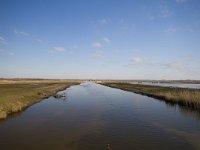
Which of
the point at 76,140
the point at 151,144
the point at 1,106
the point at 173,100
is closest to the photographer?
the point at 151,144

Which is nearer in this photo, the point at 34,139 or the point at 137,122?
the point at 34,139

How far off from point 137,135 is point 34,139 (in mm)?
7054

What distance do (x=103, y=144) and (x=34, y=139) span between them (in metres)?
4.85

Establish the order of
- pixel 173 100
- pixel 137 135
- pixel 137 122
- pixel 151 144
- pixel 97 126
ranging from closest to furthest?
pixel 151 144 → pixel 137 135 → pixel 97 126 → pixel 137 122 → pixel 173 100

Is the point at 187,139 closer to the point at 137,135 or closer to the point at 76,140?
the point at 137,135

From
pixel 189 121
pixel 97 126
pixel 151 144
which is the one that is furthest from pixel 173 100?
pixel 151 144

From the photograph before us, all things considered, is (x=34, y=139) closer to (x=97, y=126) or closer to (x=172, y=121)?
(x=97, y=126)

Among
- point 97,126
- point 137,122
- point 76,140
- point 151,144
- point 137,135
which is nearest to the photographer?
point 151,144

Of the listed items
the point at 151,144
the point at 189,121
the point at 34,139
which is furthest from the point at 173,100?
the point at 34,139

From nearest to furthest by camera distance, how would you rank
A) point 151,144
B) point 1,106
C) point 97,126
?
point 151,144
point 97,126
point 1,106

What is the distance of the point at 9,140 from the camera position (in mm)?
15391

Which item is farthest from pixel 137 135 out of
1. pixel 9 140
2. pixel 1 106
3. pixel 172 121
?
pixel 1 106

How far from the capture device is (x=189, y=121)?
21.6 metres

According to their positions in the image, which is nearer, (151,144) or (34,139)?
(151,144)
